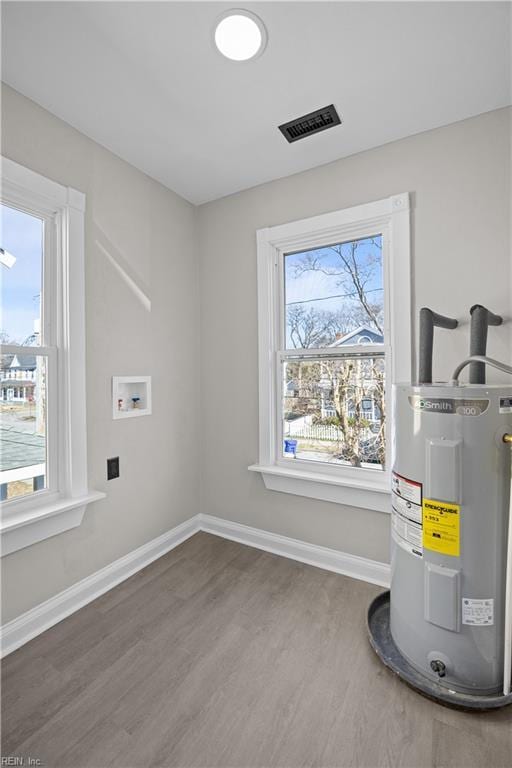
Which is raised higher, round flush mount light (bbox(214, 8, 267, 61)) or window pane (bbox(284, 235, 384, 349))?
round flush mount light (bbox(214, 8, 267, 61))

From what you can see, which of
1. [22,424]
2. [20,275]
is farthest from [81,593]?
[20,275]

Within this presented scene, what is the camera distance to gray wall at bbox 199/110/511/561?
1783 mm

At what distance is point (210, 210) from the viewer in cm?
272

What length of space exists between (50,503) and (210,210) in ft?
7.51

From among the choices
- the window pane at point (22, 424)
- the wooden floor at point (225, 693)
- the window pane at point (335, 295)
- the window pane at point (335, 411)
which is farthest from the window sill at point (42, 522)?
the window pane at point (335, 295)

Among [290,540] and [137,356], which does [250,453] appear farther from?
[137,356]

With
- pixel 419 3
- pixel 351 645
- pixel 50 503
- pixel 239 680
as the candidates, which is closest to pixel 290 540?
pixel 351 645

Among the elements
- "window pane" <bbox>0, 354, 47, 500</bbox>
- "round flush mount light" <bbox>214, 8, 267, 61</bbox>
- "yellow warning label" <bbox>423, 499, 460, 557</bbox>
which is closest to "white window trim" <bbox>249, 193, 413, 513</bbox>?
"yellow warning label" <bbox>423, 499, 460, 557</bbox>

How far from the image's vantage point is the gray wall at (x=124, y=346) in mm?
1744

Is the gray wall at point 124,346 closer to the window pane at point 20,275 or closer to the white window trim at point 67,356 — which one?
the white window trim at point 67,356

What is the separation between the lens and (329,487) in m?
2.21

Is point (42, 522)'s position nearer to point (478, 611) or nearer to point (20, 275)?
point (20, 275)

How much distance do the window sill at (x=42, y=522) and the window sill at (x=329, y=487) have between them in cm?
109

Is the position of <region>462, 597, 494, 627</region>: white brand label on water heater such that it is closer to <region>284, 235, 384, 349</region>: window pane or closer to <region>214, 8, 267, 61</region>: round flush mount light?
<region>284, 235, 384, 349</region>: window pane
